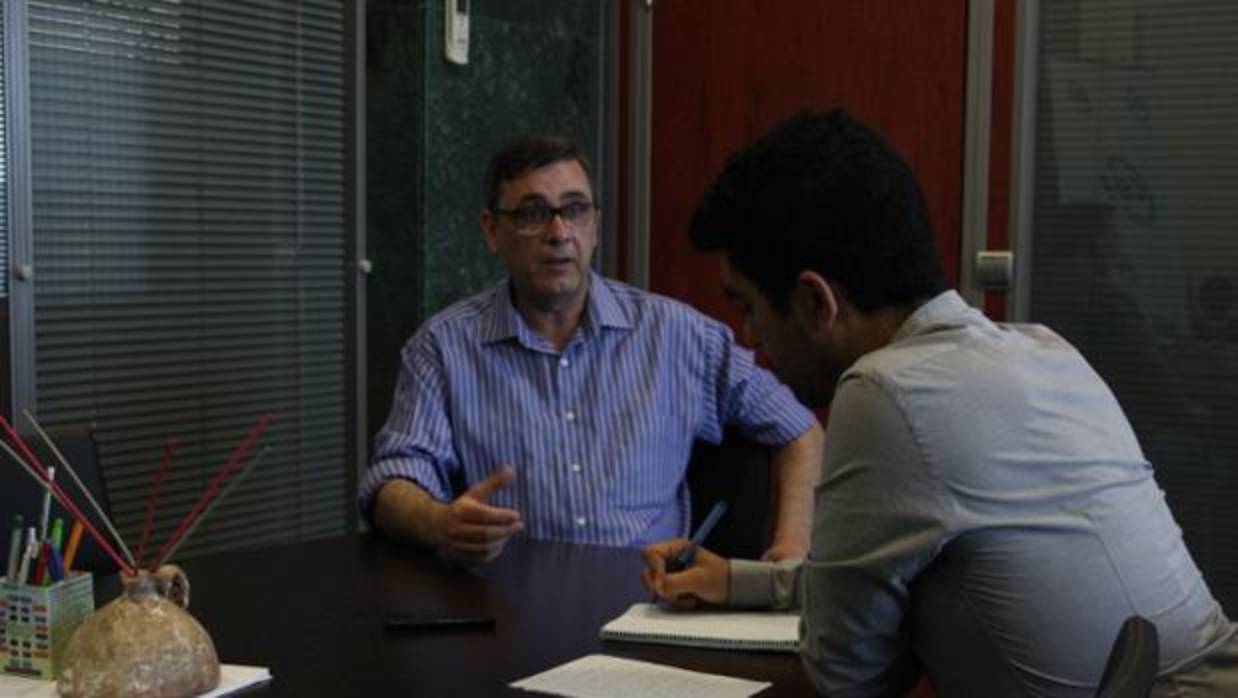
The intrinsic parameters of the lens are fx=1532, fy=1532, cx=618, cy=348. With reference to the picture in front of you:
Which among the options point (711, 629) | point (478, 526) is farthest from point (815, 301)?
point (478, 526)

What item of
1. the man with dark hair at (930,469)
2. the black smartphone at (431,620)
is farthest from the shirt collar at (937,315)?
the black smartphone at (431,620)

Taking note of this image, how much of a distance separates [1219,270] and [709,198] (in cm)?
219

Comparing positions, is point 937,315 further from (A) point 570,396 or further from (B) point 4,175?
(B) point 4,175

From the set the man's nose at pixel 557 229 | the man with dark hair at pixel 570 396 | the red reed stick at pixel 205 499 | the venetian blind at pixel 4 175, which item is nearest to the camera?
the red reed stick at pixel 205 499

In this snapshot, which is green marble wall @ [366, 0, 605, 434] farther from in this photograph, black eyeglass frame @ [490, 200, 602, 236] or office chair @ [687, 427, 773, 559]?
office chair @ [687, 427, 773, 559]

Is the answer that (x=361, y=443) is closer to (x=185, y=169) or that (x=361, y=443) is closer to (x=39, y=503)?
(x=185, y=169)

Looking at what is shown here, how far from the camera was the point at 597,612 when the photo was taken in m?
1.80

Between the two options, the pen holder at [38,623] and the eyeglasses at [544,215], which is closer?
the pen holder at [38,623]

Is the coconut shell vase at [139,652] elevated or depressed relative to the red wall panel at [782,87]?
depressed

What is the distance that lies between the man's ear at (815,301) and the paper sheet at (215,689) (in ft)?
2.11

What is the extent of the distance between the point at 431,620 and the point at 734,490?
83cm

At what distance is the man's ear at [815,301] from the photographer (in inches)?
58.3

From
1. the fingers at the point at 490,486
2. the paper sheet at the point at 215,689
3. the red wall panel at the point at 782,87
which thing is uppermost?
the red wall panel at the point at 782,87

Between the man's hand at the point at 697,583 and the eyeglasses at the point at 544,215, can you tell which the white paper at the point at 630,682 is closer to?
the man's hand at the point at 697,583
